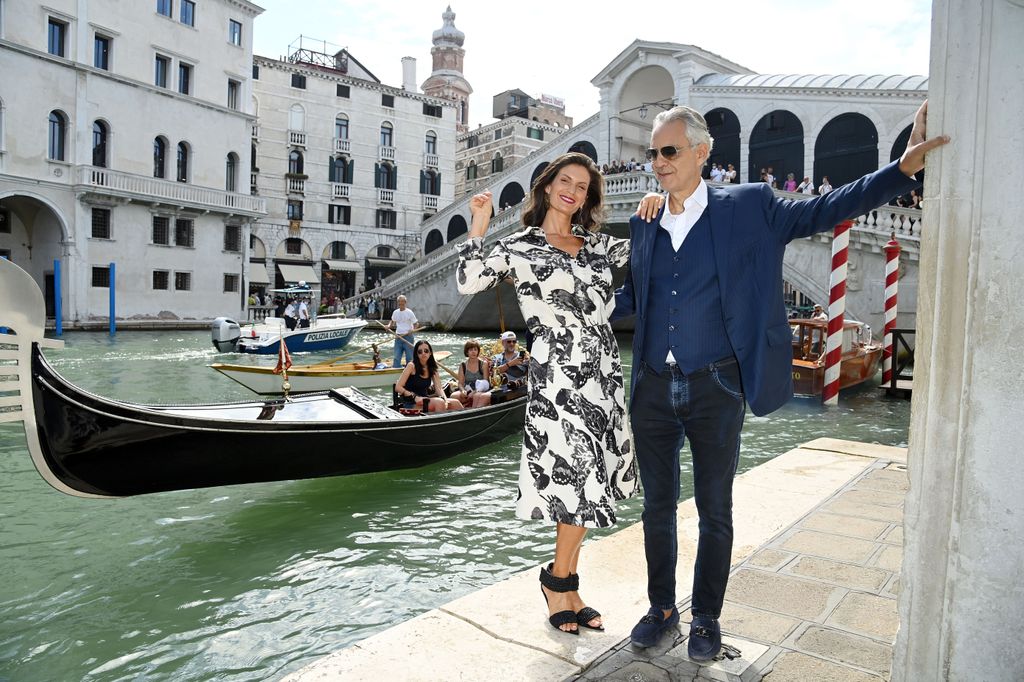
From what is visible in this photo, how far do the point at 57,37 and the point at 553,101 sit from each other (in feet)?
112

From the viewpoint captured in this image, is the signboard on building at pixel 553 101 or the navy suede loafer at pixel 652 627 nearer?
the navy suede loafer at pixel 652 627

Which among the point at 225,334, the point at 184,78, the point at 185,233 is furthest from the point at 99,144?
the point at 225,334

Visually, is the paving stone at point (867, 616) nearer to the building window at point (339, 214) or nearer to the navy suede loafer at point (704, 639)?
the navy suede loafer at point (704, 639)

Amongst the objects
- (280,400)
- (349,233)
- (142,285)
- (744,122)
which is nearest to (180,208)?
(142,285)

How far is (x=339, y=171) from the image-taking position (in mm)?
28938

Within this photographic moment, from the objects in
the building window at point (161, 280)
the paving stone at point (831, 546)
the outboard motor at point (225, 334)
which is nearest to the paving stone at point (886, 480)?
the paving stone at point (831, 546)

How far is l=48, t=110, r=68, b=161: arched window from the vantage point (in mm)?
17719

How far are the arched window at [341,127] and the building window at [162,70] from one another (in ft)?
29.3

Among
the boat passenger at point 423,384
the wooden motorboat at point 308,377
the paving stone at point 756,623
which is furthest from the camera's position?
the wooden motorboat at point 308,377

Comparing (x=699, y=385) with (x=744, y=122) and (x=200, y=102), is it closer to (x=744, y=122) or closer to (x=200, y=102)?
(x=744, y=122)

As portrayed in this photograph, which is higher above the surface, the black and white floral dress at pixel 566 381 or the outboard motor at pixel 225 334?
the black and white floral dress at pixel 566 381

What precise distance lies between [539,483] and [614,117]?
64.4ft

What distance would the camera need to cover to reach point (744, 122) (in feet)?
59.9

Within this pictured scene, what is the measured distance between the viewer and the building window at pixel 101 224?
1867cm
